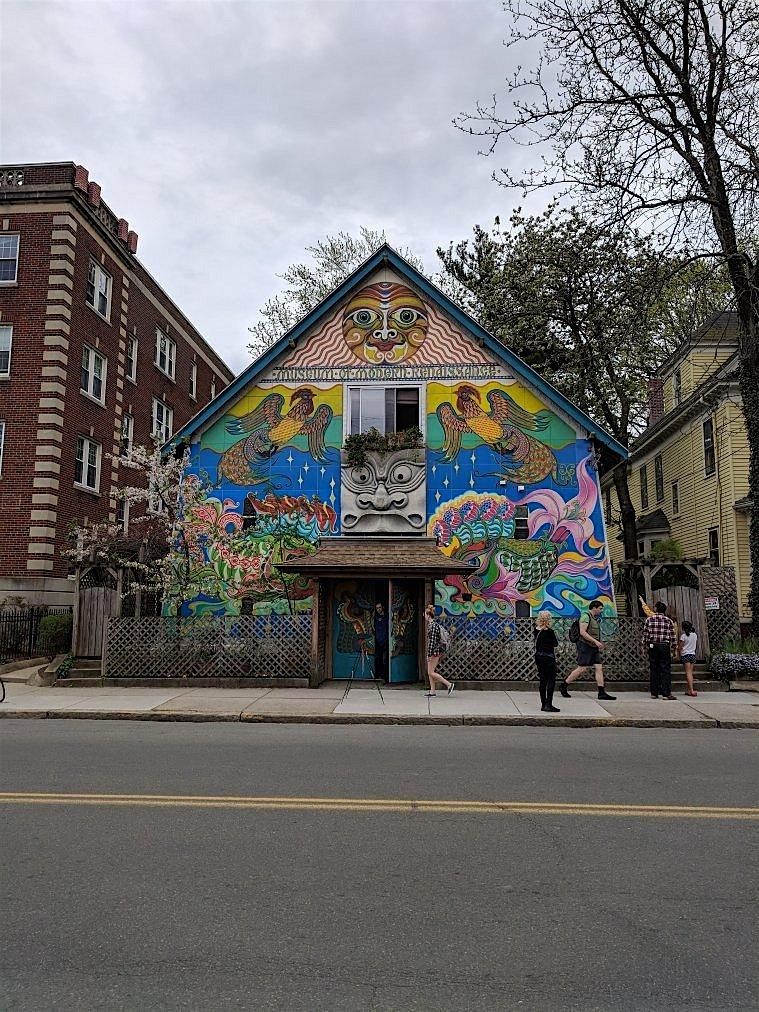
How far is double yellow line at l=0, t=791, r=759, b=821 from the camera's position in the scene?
6.64 metres

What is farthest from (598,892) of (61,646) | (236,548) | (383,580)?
(61,646)

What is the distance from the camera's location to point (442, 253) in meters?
31.3

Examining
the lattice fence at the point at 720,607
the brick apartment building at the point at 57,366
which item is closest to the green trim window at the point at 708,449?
the lattice fence at the point at 720,607

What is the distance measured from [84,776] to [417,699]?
24.5 ft

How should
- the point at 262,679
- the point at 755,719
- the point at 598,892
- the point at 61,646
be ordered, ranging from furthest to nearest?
the point at 61,646 < the point at 262,679 < the point at 755,719 < the point at 598,892

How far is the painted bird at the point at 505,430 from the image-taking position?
18094 mm

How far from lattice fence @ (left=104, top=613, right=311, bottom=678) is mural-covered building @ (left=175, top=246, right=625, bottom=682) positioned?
2.68 feet

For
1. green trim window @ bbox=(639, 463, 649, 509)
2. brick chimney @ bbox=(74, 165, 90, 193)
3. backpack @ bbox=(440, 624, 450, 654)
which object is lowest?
backpack @ bbox=(440, 624, 450, 654)

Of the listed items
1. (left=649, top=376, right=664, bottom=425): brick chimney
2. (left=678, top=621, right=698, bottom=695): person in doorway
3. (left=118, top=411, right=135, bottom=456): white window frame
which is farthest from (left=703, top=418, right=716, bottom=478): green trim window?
(left=118, top=411, right=135, bottom=456): white window frame

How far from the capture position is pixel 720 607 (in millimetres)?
16766

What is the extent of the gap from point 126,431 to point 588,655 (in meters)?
18.5

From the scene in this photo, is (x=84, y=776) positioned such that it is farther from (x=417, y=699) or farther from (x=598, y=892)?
(x=417, y=699)

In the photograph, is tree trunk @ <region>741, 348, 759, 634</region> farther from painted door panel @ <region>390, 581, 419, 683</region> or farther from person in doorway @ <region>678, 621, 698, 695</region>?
painted door panel @ <region>390, 581, 419, 683</region>

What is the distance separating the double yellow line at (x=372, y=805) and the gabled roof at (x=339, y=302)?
1227cm
